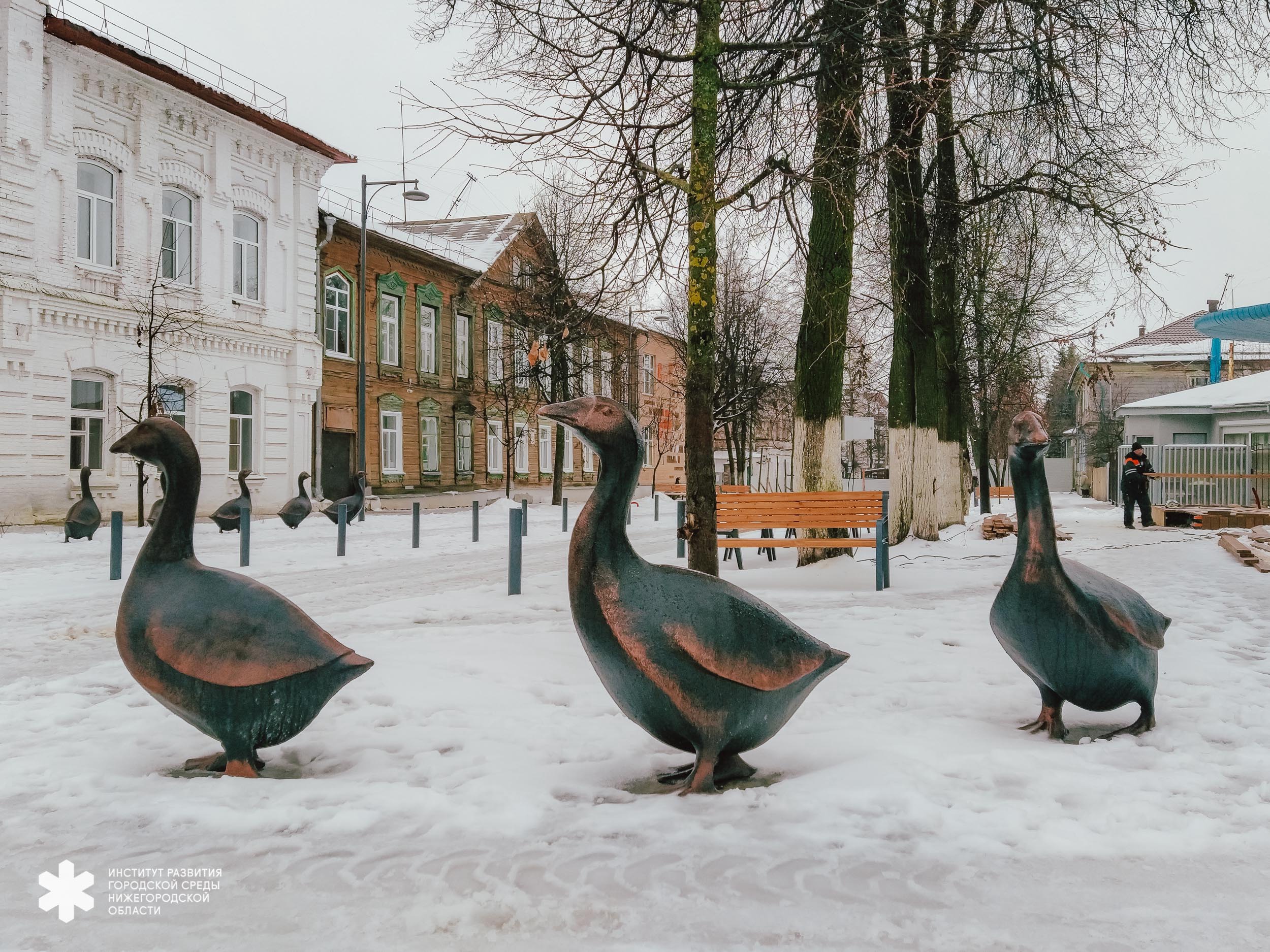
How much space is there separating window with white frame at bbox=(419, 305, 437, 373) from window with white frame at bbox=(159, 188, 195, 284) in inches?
342

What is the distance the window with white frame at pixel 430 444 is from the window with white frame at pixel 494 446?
266cm

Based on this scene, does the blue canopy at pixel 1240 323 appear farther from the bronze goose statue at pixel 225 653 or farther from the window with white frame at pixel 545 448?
the window with white frame at pixel 545 448

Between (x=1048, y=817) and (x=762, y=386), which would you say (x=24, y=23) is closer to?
(x=762, y=386)

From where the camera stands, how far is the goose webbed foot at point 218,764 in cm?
366

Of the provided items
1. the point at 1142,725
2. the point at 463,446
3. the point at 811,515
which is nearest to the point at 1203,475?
the point at 811,515

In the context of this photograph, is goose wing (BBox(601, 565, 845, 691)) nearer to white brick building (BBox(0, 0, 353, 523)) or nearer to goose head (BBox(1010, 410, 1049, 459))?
goose head (BBox(1010, 410, 1049, 459))

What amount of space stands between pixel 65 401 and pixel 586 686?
53.0 feet

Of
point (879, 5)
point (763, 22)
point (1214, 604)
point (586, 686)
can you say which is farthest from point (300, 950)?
point (763, 22)

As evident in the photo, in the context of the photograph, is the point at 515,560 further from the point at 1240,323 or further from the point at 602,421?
the point at 1240,323

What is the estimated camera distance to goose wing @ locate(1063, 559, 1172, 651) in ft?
13.6

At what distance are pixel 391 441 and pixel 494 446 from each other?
5.35m

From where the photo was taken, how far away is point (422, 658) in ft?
18.7

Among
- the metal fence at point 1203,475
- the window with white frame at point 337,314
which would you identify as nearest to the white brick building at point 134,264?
the window with white frame at point 337,314

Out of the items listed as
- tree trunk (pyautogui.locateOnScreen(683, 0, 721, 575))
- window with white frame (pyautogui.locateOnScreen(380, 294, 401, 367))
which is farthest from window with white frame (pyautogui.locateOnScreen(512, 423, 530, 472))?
tree trunk (pyautogui.locateOnScreen(683, 0, 721, 575))
